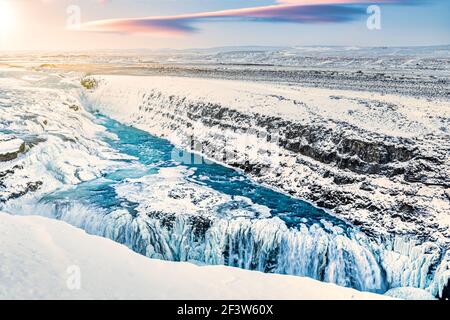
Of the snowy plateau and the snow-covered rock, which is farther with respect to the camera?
the snow-covered rock

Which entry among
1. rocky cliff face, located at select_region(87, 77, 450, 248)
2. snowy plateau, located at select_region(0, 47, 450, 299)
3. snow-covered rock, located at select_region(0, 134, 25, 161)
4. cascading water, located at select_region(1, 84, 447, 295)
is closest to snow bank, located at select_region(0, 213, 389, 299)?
snowy plateau, located at select_region(0, 47, 450, 299)

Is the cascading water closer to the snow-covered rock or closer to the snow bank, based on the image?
the snow-covered rock

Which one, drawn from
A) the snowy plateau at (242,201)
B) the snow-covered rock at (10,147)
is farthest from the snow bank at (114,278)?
the snow-covered rock at (10,147)

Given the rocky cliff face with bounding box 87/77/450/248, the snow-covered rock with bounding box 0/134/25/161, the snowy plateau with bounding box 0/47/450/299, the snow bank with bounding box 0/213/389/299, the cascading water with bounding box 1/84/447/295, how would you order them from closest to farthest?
the snow bank with bounding box 0/213/389/299, the snowy plateau with bounding box 0/47/450/299, the cascading water with bounding box 1/84/447/295, the rocky cliff face with bounding box 87/77/450/248, the snow-covered rock with bounding box 0/134/25/161

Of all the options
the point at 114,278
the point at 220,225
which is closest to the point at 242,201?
the point at 220,225

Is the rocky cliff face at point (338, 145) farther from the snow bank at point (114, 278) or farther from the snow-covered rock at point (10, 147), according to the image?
the snow-covered rock at point (10, 147)
